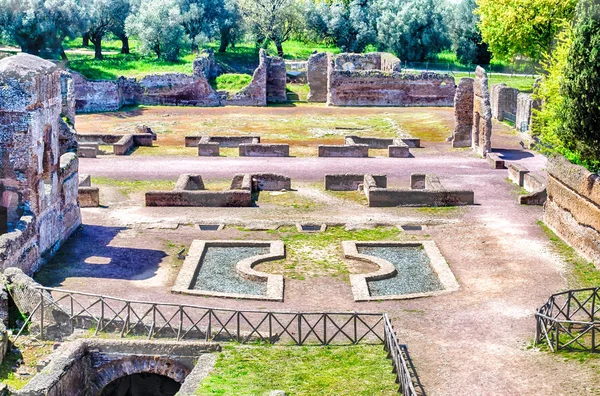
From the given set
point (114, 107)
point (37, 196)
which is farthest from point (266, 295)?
point (114, 107)

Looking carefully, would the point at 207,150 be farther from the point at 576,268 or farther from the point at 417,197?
the point at 576,268

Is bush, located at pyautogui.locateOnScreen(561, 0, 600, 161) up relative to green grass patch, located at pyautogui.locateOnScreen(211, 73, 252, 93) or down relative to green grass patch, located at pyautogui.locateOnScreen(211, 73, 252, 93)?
A: up

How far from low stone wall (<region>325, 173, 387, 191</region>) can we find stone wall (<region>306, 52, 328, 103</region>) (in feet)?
82.6

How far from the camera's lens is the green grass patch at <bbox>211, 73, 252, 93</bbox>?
60.7 meters

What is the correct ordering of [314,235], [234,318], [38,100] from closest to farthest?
[234,318], [38,100], [314,235]

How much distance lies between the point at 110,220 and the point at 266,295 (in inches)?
339

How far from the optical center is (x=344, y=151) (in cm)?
4319

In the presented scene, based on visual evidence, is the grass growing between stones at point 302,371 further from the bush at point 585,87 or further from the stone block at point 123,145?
the stone block at point 123,145

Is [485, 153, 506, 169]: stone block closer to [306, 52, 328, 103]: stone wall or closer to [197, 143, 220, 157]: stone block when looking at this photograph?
[197, 143, 220, 157]: stone block

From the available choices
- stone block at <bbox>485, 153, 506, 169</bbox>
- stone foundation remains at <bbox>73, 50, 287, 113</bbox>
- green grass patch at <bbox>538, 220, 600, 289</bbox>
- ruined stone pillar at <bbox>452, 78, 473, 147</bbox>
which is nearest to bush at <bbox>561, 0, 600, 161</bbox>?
green grass patch at <bbox>538, 220, 600, 289</bbox>

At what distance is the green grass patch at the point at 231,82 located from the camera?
199ft

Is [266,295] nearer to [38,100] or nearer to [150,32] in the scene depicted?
[38,100]

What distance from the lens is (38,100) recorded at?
26.6m

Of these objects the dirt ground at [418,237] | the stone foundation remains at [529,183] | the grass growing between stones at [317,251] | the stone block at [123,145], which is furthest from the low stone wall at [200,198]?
the stone block at [123,145]
